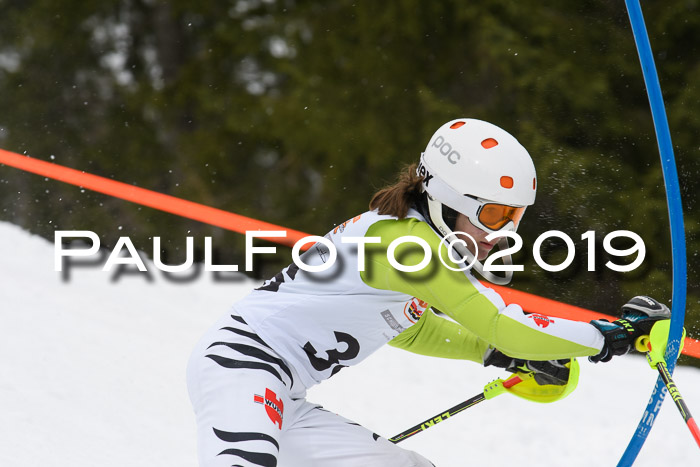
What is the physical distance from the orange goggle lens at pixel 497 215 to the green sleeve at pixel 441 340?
0.56m

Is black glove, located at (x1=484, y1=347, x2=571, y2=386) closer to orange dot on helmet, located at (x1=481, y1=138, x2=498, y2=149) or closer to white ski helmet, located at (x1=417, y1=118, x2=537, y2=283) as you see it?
white ski helmet, located at (x1=417, y1=118, x2=537, y2=283)

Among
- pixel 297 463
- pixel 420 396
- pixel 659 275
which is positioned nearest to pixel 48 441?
pixel 297 463

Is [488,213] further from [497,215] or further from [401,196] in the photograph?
[401,196]

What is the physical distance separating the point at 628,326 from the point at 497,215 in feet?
1.64

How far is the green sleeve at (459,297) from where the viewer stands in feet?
7.25

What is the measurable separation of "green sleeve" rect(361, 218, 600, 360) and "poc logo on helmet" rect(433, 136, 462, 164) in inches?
8.9

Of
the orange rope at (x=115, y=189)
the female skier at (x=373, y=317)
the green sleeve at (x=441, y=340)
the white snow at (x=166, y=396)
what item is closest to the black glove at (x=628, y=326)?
the female skier at (x=373, y=317)

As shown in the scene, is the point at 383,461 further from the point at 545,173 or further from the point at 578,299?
the point at 578,299

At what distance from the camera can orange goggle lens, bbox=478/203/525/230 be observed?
236 centimetres

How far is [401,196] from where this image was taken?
7.92ft

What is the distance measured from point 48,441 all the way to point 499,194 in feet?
Result: 8.55

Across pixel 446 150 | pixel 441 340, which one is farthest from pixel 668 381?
pixel 446 150

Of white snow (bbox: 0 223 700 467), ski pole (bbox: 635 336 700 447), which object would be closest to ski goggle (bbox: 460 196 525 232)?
ski pole (bbox: 635 336 700 447)

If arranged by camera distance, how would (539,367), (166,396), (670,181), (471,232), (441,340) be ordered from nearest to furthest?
(670,181), (471,232), (539,367), (441,340), (166,396)
